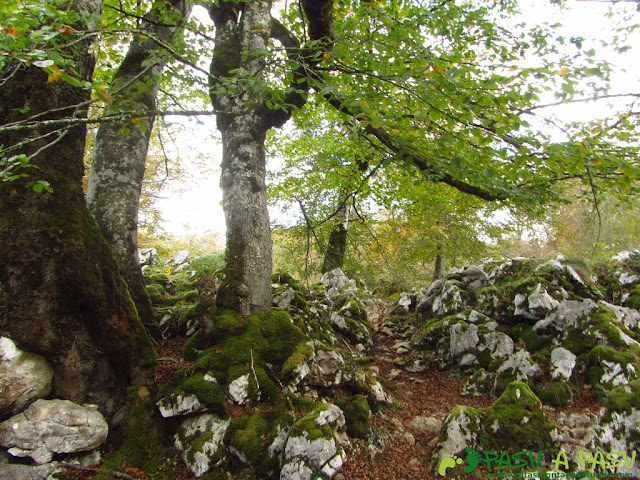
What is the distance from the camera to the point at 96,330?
152 inches

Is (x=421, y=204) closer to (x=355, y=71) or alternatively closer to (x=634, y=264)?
(x=634, y=264)

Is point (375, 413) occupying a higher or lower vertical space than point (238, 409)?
lower

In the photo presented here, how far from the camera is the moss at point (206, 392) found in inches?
151

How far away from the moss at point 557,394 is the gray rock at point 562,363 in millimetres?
227

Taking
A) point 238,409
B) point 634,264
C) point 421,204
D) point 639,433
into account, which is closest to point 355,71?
point 238,409

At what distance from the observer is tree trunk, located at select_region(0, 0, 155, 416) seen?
3400 mm

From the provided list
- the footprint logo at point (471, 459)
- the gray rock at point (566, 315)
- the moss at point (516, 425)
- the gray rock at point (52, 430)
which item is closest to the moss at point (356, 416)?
the footprint logo at point (471, 459)

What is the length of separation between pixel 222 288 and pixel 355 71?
144 inches

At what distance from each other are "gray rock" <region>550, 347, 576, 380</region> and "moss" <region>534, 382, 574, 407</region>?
0.23 m

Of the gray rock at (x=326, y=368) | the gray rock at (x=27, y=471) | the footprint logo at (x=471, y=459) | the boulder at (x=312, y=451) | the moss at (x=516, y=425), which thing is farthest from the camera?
the gray rock at (x=326, y=368)

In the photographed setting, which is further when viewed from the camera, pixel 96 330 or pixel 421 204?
pixel 421 204

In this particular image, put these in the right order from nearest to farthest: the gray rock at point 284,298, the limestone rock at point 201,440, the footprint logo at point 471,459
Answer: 1. the limestone rock at point 201,440
2. the footprint logo at point 471,459
3. the gray rock at point 284,298

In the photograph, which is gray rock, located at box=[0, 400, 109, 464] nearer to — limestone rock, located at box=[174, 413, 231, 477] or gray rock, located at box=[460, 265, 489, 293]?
limestone rock, located at box=[174, 413, 231, 477]

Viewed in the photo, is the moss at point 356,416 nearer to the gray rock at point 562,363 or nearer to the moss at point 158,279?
the gray rock at point 562,363
